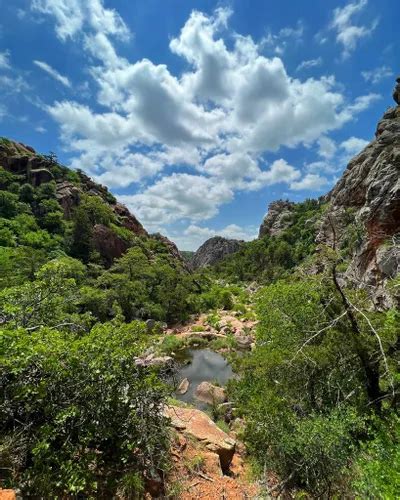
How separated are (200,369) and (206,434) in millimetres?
15447

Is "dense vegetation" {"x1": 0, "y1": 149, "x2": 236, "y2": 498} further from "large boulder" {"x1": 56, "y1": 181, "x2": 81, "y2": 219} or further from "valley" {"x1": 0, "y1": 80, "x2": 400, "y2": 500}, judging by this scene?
"large boulder" {"x1": 56, "y1": 181, "x2": 81, "y2": 219}

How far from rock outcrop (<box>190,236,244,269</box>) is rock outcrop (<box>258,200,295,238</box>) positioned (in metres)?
35.4

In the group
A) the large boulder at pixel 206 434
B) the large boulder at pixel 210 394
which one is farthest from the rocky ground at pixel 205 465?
the large boulder at pixel 210 394

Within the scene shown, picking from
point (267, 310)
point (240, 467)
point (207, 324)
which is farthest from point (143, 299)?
point (240, 467)

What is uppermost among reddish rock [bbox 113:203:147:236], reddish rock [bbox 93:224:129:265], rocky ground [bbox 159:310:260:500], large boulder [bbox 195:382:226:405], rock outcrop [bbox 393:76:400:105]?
rock outcrop [bbox 393:76:400:105]

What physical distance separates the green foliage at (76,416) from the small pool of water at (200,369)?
40.5 feet

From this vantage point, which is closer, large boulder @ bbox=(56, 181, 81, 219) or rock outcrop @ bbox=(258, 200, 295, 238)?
large boulder @ bbox=(56, 181, 81, 219)

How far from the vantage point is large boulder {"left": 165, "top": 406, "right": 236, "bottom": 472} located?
378 inches

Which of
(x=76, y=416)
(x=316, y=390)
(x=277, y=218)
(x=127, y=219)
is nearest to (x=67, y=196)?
(x=127, y=219)

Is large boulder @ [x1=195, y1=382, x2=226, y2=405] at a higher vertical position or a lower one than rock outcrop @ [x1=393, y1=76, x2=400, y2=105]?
lower

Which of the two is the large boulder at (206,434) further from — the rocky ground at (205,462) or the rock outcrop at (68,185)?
the rock outcrop at (68,185)

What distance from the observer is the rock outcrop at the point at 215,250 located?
156750 millimetres

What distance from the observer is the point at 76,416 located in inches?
229

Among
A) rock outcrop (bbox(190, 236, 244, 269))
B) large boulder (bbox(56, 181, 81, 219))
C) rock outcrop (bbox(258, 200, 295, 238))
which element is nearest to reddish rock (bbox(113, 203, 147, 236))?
large boulder (bbox(56, 181, 81, 219))
